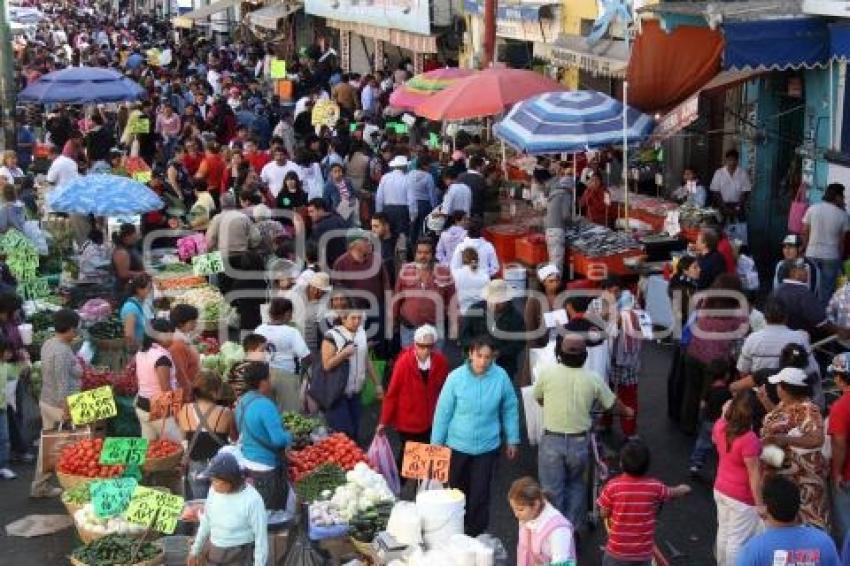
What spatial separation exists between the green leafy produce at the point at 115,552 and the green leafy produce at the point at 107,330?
3.90 meters

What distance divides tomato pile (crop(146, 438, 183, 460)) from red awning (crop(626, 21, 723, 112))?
26.9 feet

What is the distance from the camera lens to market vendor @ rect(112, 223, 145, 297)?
13.3 meters

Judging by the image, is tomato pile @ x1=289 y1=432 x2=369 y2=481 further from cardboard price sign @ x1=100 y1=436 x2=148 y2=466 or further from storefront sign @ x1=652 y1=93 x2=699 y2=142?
storefront sign @ x1=652 y1=93 x2=699 y2=142

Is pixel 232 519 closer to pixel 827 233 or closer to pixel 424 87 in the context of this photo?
pixel 827 233

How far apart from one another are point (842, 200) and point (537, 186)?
5.04m

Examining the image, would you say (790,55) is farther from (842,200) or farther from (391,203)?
(391,203)

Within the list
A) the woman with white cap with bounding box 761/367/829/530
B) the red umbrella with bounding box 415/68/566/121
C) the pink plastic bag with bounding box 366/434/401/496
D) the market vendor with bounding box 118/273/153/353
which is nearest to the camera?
the woman with white cap with bounding box 761/367/829/530

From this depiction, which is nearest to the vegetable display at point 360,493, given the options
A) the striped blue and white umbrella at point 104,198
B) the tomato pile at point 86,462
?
the tomato pile at point 86,462

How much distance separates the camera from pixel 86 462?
31.3 ft

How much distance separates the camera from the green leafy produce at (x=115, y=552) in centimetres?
818

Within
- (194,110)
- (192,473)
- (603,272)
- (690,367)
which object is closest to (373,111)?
(194,110)

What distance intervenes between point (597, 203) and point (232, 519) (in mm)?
10681

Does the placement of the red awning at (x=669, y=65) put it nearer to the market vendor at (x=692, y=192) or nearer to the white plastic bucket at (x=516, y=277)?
the market vendor at (x=692, y=192)

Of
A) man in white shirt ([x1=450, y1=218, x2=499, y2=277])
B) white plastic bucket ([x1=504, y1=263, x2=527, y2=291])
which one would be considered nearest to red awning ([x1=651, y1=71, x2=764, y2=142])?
white plastic bucket ([x1=504, y1=263, x2=527, y2=291])
